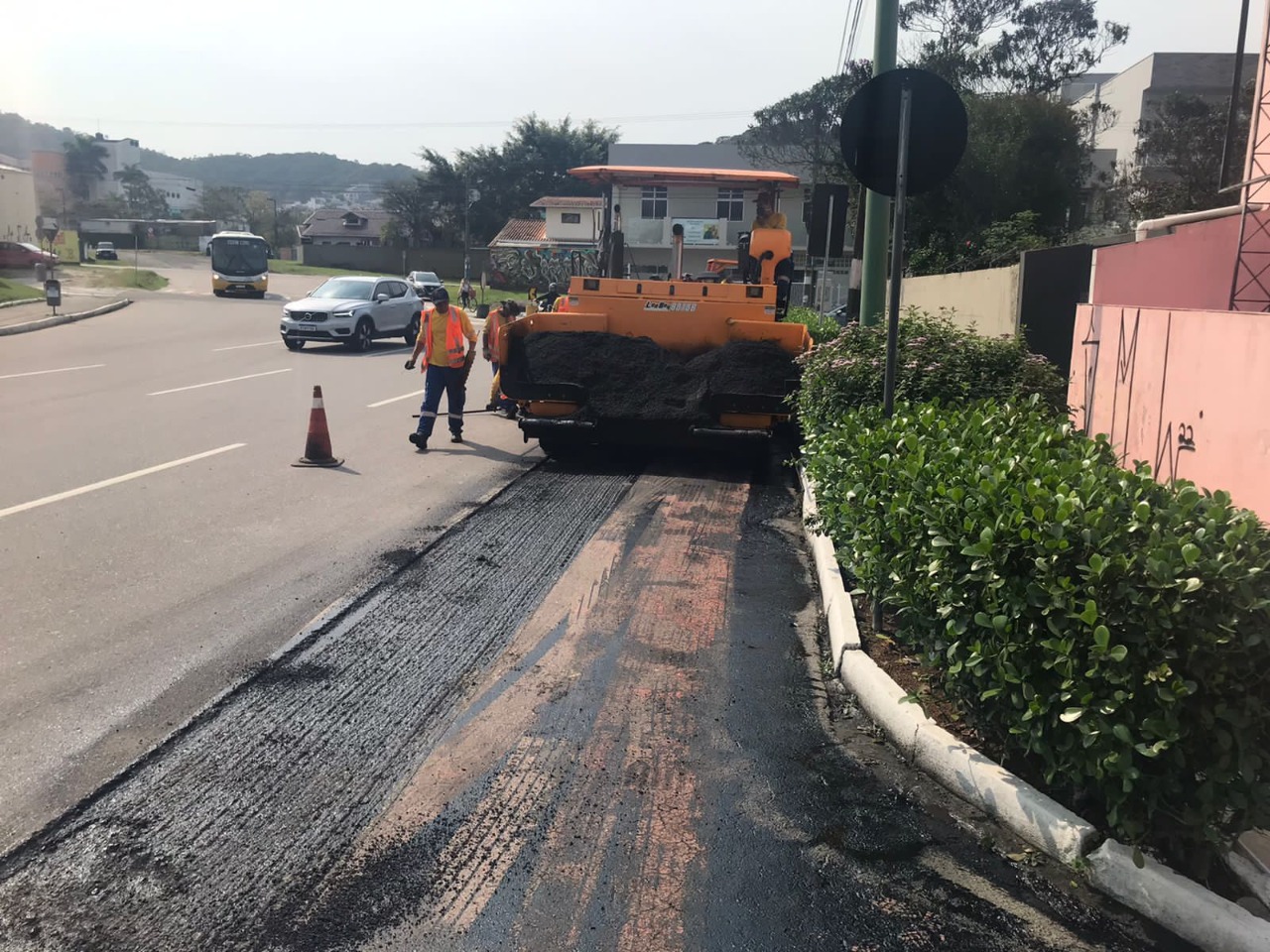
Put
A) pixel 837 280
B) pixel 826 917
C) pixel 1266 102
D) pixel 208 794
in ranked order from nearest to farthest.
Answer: pixel 826 917 < pixel 208 794 < pixel 1266 102 < pixel 837 280

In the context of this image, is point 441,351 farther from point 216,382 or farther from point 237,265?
point 237,265

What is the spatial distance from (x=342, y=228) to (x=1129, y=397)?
120m

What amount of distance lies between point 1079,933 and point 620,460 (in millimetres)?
8197

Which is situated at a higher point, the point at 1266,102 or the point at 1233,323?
the point at 1266,102

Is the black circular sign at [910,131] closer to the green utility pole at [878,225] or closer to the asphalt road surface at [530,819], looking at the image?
the asphalt road surface at [530,819]

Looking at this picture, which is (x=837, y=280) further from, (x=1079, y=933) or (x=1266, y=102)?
(x=1079, y=933)

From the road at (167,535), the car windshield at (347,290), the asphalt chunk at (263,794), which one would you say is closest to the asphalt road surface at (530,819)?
the asphalt chunk at (263,794)

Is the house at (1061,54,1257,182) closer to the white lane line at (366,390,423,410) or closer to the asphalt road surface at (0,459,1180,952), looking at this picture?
the white lane line at (366,390,423,410)

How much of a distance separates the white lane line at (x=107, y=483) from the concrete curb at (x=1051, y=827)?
6496 mm

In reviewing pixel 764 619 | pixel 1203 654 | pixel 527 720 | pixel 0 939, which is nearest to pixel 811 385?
pixel 764 619

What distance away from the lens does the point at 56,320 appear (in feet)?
99.1

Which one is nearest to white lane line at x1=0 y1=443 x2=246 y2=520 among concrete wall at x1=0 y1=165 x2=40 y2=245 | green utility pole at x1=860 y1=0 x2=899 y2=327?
green utility pole at x1=860 y1=0 x2=899 y2=327

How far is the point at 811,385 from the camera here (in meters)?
8.41

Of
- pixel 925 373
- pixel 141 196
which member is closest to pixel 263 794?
pixel 925 373
